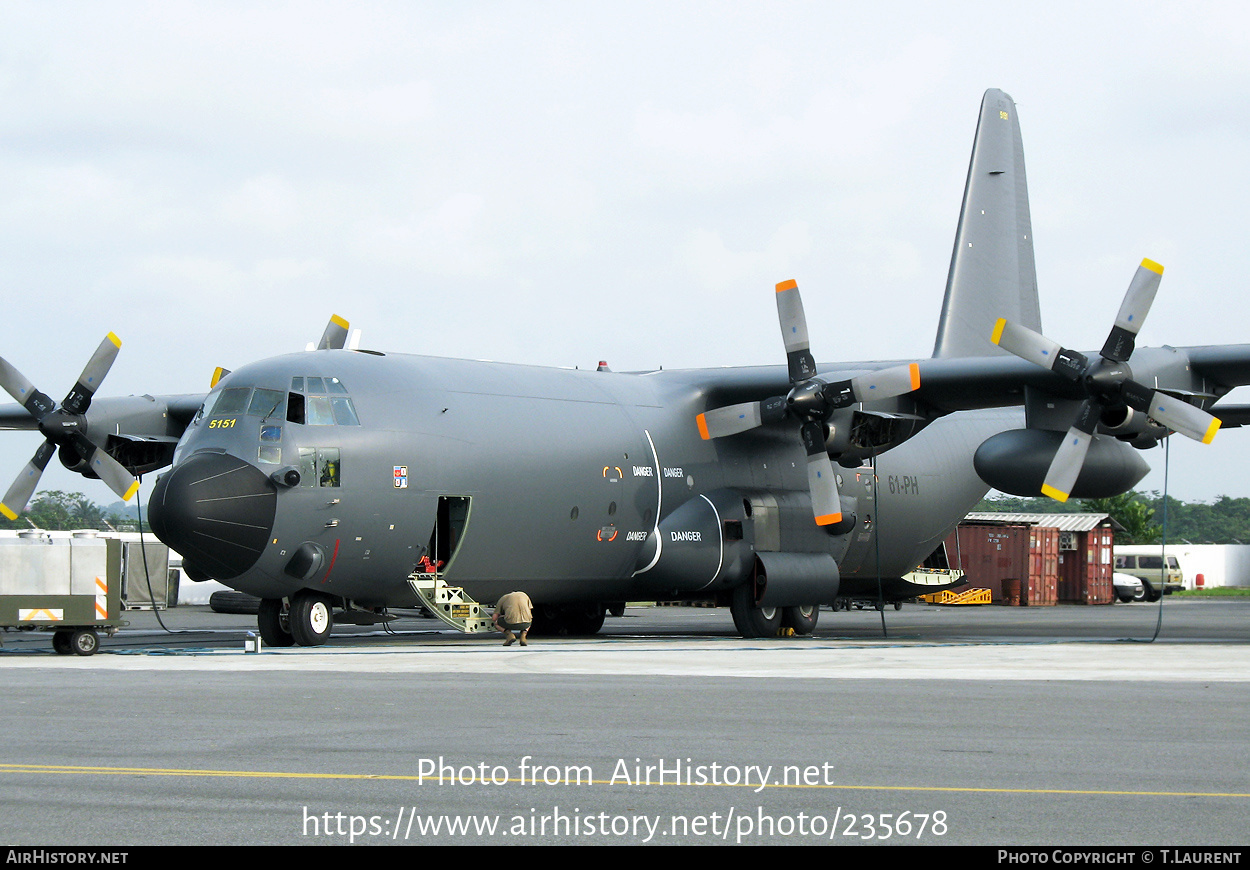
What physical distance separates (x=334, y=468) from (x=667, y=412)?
24.0ft

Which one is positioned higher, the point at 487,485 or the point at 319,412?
the point at 319,412

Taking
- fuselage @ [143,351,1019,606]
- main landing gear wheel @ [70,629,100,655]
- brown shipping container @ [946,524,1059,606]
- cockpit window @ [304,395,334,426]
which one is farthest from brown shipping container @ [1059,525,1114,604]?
main landing gear wheel @ [70,629,100,655]

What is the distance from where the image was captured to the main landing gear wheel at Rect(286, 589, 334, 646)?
21.6 meters

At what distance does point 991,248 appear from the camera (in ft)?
110

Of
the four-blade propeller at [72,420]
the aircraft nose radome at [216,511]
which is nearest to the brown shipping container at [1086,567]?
the four-blade propeller at [72,420]

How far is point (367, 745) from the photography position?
9.71 meters

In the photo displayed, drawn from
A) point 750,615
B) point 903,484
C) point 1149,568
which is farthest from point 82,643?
point 1149,568

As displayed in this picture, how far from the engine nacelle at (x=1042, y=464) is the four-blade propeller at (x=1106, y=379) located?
1.66ft

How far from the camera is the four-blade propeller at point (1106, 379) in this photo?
2255cm

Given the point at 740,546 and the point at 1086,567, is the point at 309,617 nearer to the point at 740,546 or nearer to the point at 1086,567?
the point at 740,546

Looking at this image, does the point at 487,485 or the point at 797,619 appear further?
the point at 797,619

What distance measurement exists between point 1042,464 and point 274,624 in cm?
1266

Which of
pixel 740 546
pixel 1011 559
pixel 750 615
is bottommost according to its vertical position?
pixel 1011 559

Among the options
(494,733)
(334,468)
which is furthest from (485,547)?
(494,733)
